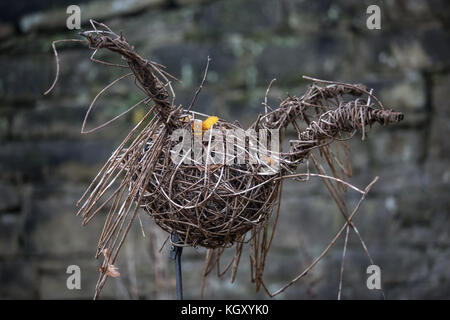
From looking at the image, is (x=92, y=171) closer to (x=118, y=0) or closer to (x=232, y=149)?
(x=118, y=0)

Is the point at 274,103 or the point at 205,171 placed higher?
the point at 274,103

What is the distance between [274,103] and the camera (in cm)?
198

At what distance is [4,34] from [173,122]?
170cm

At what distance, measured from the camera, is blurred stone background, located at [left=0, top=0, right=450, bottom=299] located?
1956 millimetres
